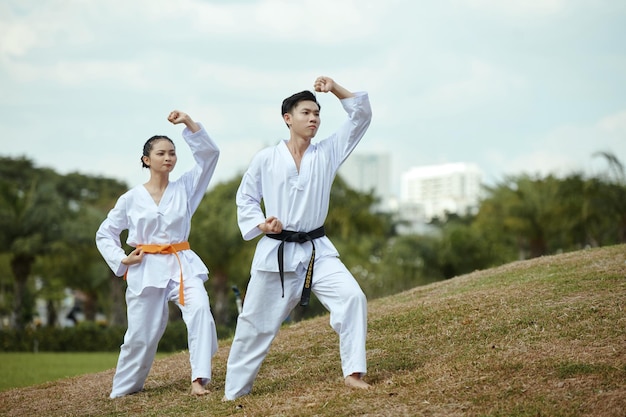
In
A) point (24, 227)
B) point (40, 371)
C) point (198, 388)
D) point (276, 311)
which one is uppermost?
point (24, 227)

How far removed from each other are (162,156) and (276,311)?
1.94 metres

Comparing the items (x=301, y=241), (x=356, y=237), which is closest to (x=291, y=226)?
(x=301, y=241)

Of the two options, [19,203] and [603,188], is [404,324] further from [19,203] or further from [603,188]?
[19,203]

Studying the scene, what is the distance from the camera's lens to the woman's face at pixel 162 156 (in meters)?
7.67

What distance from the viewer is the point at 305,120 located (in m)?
6.64

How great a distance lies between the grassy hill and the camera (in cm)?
570

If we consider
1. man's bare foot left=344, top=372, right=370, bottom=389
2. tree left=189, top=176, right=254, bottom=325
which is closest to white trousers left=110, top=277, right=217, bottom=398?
man's bare foot left=344, top=372, right=370, bottom=389

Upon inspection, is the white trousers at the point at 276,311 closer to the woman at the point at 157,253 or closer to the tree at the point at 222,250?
the woman at the point at 157,253

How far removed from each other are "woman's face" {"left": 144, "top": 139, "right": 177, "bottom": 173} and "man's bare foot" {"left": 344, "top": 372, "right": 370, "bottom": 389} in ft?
8.38

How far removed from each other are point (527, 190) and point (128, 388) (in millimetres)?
26917

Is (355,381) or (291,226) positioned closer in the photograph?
(355,381)

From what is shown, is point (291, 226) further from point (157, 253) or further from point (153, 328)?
point (153, 328)

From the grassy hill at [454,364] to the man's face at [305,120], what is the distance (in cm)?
187

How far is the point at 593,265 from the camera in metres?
10.1
